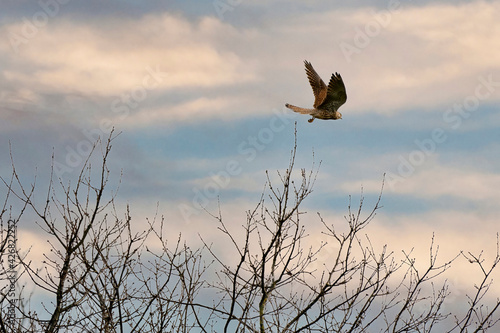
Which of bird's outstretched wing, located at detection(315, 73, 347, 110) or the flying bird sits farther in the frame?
the flying bird

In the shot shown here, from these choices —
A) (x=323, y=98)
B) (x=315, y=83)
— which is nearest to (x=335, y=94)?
(x=323, y=98)

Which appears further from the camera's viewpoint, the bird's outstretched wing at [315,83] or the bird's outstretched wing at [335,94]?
the bird's outstretched wing at [315,83]

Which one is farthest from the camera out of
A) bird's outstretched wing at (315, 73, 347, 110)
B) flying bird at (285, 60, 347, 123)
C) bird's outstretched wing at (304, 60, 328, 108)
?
bird's outstretched wing at (304, 60, 328, 108)

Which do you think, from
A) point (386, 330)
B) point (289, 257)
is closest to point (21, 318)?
point (289, 257)

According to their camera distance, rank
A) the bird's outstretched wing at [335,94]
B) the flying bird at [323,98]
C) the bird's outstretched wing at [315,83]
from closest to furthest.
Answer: the bird's outstretched wing at [335,94] → the flying bird at [323,98] → the bird's outstretched wing at [315,83]

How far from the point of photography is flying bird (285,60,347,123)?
43.4 ft

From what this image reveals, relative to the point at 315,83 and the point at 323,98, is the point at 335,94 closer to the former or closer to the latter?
the point at 323,98

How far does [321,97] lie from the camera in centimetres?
1346

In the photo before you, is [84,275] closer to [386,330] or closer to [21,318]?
[21,318]

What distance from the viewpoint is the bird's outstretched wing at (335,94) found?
13013 millimetres

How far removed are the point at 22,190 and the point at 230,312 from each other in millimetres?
3200

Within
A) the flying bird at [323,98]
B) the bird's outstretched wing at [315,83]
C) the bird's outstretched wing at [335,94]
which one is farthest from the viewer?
the bird's outstretched wing at [315,83]

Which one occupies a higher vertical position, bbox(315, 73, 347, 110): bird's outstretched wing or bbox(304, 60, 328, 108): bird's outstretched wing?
bbox(304, 60, 328, 108): bird's outstretched wing

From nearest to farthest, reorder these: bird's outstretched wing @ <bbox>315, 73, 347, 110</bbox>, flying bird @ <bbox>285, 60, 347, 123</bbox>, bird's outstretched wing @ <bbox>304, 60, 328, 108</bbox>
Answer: bird's outstretched wing @ <bbox>315, 73, 347, 110</bbox> < flying bird @ <bbox>285, 60, 347, 123</bbox> < bird's outstretched wing @ <bbox>304, 60, 328, 108</bbox>
